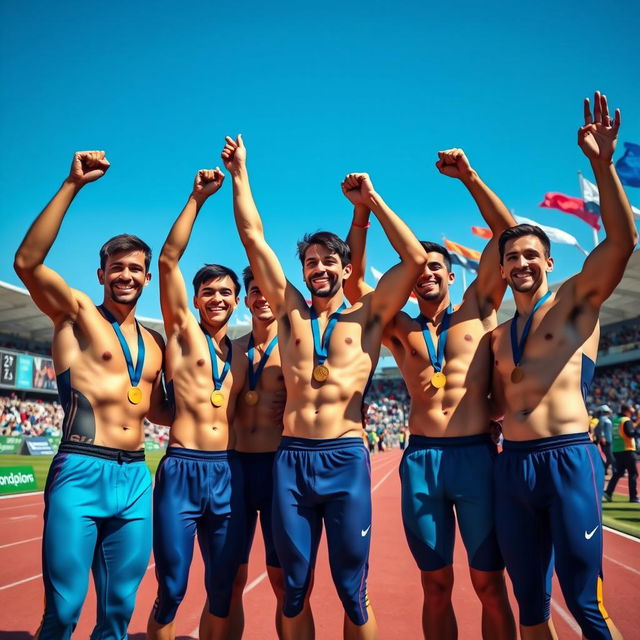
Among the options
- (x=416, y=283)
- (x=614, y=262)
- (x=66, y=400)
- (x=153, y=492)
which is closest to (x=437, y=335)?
(x=416, y=283)

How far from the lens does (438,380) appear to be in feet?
12.6

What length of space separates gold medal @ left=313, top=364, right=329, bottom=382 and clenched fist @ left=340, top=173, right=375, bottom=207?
1240 millimetres

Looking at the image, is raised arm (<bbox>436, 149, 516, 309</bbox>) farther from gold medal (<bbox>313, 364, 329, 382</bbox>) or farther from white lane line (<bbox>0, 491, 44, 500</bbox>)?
white lane line (<bbox>0, 491, 44, 500</bbox>)

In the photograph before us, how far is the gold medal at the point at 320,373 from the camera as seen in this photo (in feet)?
11.9

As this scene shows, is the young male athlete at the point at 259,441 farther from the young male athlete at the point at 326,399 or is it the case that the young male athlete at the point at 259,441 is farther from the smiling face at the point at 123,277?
the smiling face at the point at 123,277

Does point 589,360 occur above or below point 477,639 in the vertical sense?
above

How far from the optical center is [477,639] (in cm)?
455

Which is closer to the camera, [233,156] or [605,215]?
[605,215]

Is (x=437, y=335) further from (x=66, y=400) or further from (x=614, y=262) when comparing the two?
(x=66, y=400)

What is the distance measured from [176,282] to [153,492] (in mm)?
1482

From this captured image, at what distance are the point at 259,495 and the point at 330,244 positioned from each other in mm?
1865

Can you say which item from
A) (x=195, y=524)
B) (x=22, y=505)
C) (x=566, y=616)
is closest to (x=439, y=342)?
(x=195, y=524)

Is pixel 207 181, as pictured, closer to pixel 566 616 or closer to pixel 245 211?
pixel 245 211

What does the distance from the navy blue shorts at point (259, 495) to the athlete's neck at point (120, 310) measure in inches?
48.6
